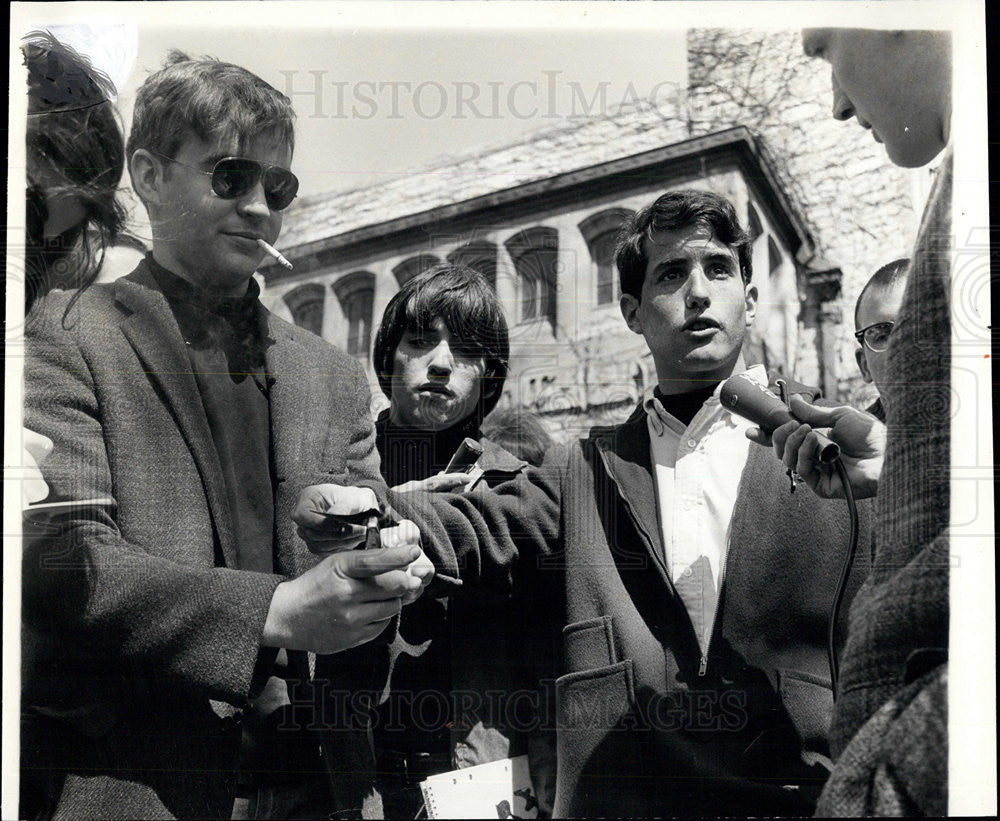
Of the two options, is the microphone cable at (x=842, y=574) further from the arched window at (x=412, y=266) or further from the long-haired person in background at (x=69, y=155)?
the long-haired person in background at (x=69, y=155)

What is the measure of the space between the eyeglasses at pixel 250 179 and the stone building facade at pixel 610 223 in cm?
6

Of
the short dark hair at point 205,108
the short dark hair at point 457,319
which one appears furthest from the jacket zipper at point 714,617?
the short dark hair at point 205,108

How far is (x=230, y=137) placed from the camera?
3.46 metres

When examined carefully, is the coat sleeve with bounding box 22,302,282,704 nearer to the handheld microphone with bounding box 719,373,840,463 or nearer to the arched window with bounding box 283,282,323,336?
the arched window with bounding box 283,282,323,336

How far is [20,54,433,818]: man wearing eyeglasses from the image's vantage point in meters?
3.14

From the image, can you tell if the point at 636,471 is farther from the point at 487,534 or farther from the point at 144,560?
the point at 144,560

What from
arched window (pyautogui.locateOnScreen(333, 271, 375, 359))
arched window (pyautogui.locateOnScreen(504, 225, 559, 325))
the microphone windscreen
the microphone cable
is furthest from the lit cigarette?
the microphone cable

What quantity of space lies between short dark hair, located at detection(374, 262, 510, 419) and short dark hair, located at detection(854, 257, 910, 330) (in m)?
1.01

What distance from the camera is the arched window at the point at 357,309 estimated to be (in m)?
3.48

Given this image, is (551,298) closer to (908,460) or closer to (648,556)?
(648,556)

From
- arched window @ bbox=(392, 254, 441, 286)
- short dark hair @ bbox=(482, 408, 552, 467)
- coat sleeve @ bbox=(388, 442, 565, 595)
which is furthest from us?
arched window @ bbox=(392, 254, 441, 286)

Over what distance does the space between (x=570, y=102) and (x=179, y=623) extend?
5.98ft

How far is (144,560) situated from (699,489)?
149cm

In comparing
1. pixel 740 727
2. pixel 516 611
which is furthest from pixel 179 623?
pixel 740 727
